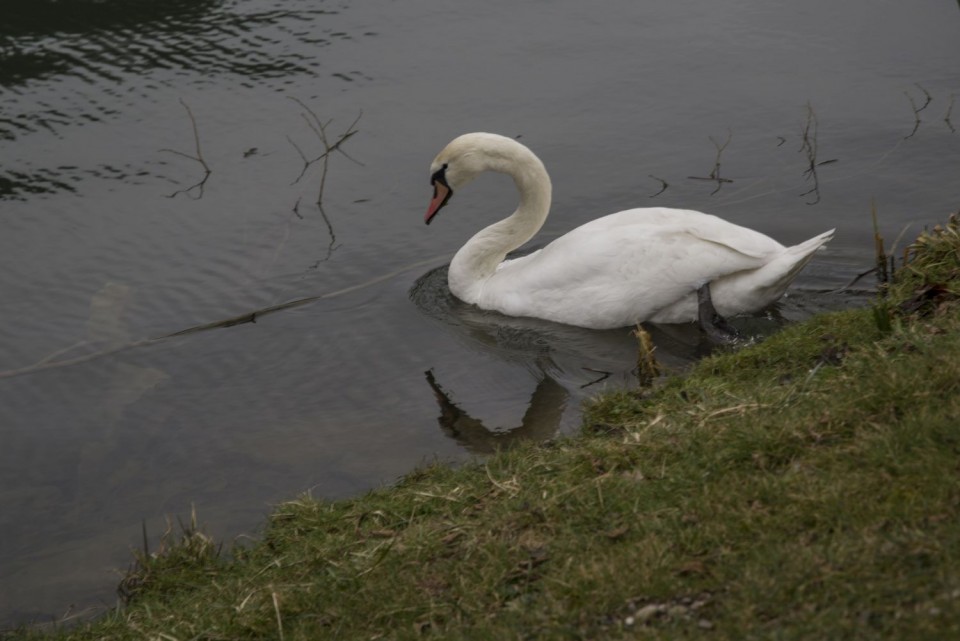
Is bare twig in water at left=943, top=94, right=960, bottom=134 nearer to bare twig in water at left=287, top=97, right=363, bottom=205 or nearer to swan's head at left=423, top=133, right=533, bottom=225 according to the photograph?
swan's head at left=423, top=133, right=533, bottom=225

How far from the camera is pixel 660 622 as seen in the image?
12.0 ft

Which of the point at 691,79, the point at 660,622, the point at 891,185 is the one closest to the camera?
the point at 660,622

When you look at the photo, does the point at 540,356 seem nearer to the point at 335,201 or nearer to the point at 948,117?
the point at 335,201

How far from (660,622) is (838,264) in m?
5.41

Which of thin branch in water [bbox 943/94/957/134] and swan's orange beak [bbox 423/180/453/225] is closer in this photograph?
swan's orange beak [bbox 423/180/453/225]

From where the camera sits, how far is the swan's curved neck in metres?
8.64

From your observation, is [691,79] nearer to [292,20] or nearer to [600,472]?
[292,20]

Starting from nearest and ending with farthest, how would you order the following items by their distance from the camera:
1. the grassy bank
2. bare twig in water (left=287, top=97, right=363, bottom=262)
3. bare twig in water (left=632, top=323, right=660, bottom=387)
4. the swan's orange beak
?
the grassy bank, bare twig in water (left=632, top=323, right=660, bottom=387), the swan's orange beak, bare twig in water (left=287, top=97, right=363, bottom=262)

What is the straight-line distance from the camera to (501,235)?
878 centimetres

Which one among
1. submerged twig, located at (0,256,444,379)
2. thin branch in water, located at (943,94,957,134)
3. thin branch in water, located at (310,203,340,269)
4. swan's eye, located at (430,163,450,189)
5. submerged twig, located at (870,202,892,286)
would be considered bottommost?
submerged twig, located at (0,256,444,379)

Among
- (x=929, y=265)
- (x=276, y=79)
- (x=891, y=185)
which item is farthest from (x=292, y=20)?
(x=929, y=265)

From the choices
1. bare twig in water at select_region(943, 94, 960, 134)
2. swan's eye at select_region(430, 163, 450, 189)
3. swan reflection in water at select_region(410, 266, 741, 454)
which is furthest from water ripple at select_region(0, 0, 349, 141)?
bare twig in water at select_region(943, 94, 960, 134)

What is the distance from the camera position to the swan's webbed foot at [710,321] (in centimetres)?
756

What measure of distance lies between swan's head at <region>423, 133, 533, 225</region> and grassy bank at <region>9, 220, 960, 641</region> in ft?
10.0
